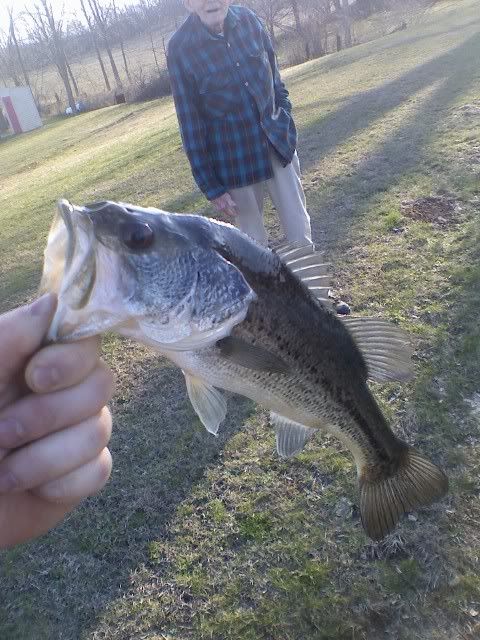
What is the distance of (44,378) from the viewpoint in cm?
121

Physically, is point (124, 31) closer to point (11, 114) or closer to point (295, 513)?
point (11, 114)

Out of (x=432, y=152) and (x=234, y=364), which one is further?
(x=432, y=152)

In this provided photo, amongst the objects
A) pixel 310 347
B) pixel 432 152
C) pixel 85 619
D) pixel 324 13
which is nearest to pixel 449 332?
pixel 310 347

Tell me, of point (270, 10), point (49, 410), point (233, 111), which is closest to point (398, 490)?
point (49, 410)

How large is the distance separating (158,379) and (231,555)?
157cm

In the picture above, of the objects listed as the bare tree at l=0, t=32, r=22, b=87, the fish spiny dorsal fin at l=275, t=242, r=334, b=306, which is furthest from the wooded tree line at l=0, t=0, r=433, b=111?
the fish spiny dorsal fin at l=275, t=242, r=334, b=306

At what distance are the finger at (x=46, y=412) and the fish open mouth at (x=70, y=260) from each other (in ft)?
0.48

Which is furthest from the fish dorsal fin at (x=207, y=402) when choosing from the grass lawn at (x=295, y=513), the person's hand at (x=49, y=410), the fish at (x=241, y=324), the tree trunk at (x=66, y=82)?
the tree trunk at (x=66, y=82)

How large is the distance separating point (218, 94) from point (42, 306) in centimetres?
254

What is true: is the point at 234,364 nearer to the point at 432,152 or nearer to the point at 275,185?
→ the point at 275,185

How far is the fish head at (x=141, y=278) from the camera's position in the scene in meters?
1.22

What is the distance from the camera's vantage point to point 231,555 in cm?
249

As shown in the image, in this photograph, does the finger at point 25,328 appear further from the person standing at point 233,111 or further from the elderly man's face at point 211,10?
the elderly man's face at point 211,10

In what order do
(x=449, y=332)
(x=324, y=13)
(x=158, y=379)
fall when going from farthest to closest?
(x=324, y=13) → (x=158, y=379) → (x=449, y=332)
